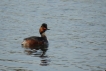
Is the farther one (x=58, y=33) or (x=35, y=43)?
(x=58, y=33)

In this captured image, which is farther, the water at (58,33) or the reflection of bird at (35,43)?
the reflection of bird at (35,43)

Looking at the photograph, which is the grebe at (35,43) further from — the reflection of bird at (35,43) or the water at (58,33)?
the water at (58,33)

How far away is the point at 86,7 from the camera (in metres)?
37.3

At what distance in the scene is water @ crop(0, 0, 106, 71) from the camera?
752 inches

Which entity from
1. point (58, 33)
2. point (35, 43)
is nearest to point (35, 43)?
point (35, 43)

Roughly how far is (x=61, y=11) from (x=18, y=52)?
14.7 metres

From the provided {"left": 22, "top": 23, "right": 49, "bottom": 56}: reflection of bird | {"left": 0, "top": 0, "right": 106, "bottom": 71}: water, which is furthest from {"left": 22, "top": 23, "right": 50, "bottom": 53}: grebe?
{"left": 0, "top": 0, "right": 106, "bottom": 71}: water

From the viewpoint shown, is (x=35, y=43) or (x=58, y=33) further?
(x=58, y=33)

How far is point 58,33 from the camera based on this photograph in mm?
27344

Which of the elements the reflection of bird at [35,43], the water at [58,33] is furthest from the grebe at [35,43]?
the water at [58,33]

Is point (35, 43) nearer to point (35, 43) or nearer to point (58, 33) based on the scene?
point (35, 43)

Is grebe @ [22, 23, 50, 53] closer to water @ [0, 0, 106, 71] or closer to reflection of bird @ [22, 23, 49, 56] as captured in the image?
reflection of bird @ [22, 23, 49, 56]

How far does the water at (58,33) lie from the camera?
19.1 m

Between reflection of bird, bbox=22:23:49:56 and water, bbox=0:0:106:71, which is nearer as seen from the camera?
water, bbox=0:0:106:71
